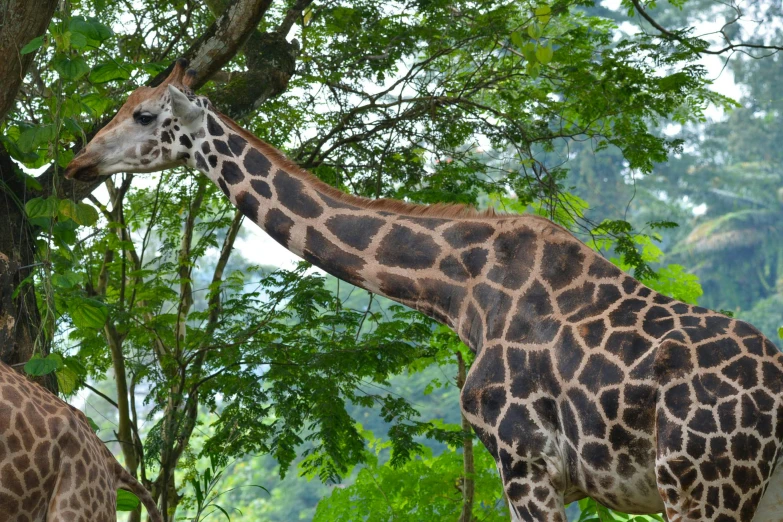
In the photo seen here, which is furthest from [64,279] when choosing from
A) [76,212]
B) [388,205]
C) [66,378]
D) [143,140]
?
[388,205]

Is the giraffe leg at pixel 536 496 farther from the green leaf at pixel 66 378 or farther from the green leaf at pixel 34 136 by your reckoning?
the green leaf at pixel 34 136

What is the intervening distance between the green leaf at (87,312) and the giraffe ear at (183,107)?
1.04m

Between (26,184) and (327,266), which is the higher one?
(26,184)

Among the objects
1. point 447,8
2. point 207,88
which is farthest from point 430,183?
point 207,88

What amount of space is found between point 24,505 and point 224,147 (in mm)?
1967

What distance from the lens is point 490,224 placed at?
14.5 ft

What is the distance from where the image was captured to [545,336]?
160 inches

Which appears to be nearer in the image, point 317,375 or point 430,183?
point 317,375

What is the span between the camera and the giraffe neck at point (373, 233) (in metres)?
4.35

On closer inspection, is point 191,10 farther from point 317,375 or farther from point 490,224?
point 490,224

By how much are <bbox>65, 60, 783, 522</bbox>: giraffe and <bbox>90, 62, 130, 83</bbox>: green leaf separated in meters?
A: 0.14

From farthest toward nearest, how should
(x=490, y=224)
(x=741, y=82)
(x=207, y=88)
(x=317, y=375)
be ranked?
(x=741, y=82), (x=207, y=88), (x=317, y=375), (x=490, y=224)

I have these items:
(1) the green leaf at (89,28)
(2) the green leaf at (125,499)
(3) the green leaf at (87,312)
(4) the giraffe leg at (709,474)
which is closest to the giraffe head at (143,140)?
(1) the green leaf at (89,28)

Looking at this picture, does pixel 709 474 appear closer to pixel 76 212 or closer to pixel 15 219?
pixel 76 212
